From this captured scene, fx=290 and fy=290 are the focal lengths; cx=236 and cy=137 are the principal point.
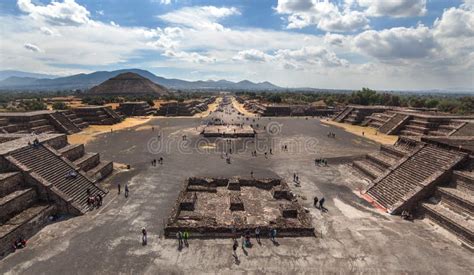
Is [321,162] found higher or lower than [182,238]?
higher

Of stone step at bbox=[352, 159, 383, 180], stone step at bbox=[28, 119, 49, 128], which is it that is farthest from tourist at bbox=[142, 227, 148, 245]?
stone step at bbox=[28, 119, 49, 128]

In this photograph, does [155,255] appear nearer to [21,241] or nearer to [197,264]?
[197,264]

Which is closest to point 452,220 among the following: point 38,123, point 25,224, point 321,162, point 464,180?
point 464,180

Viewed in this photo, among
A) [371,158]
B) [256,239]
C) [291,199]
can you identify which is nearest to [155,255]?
[256,239]

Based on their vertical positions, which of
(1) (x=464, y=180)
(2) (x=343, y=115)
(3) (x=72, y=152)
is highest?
(1) (x=464, y=180)

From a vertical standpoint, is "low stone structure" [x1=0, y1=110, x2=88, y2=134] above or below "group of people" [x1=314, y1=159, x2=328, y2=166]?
above

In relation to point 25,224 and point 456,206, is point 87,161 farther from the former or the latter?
point 456,206

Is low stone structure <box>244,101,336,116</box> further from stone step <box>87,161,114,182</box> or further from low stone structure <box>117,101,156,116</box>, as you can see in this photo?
stone step <box>87,161,114,182</box>
